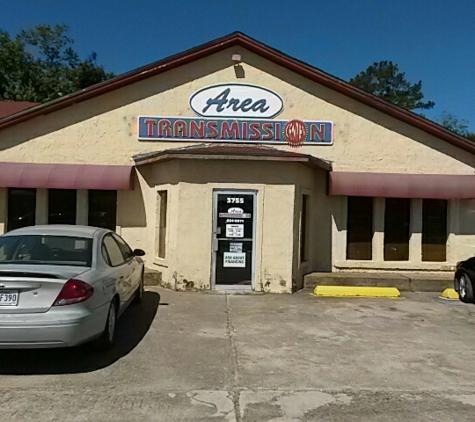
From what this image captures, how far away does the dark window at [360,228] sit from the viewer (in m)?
12.4

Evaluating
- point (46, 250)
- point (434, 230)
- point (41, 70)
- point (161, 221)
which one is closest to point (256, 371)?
point (46, 250)

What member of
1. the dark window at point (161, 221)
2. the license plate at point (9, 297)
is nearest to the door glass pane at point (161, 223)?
the dark window at point (161, 221)

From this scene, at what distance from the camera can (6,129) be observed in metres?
12.0

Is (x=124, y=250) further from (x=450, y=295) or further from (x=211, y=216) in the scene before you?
(x=450, y=295)

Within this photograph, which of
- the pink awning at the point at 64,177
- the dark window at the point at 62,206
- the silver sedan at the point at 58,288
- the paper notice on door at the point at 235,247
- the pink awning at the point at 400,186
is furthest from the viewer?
the dark window at the point at 62,206

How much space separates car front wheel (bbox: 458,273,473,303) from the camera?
32.3 feet

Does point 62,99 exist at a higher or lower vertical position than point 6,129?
higher

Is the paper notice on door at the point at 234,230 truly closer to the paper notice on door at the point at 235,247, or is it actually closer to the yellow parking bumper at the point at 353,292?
the paper notice on door at the point at 235,247

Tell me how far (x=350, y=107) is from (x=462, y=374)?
318 inches

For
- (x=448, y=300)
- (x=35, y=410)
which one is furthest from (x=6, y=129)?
(x=448, y=300)

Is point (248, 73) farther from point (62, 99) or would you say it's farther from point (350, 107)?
point (62, 99)

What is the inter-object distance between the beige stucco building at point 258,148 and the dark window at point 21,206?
0.03m

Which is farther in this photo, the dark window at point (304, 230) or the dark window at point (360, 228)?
the dark window at point (360, 228)

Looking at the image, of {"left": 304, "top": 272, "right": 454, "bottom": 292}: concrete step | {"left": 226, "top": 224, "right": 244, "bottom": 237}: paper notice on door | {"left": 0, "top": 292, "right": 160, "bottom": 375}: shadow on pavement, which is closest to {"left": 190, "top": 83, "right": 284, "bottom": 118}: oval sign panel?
{"left": 226, "top": 224, "right": 244, "bottom": 237}: paper notice on door
